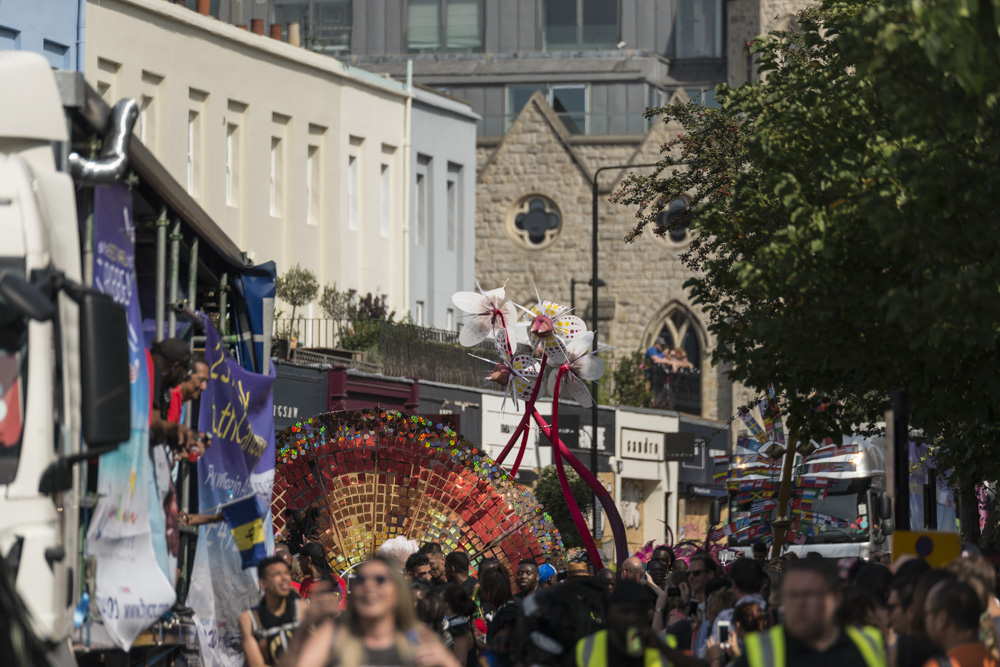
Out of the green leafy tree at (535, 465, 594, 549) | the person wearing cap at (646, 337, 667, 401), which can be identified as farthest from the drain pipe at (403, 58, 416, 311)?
the person wearing cap at (646, 337, 667, 401)

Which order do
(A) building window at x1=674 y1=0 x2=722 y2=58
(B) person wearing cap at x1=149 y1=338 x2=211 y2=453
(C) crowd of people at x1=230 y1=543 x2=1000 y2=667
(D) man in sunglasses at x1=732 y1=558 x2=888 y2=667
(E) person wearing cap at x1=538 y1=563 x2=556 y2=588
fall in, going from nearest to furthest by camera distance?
(C) crowd of people at x1=230 y1=543 x2=1000 y2=667, (D) man in sunglasses at x1=732 y1=558 x2=888 y2=667, (B) person wearing cap at x1=149 y1=338 x2=211 y2=453, (E) person wearing cap at x1=538 y1=563 x2=556 y2=588, (A) building window at x1=674 y1=0 x2=722 y2=58

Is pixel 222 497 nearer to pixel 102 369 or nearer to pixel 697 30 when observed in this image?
pixel 102 369

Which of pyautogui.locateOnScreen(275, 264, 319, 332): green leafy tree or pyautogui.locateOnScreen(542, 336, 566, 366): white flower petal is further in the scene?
pyautogui.locateOnScreen(275, 264, 319, 332): green leafy tree

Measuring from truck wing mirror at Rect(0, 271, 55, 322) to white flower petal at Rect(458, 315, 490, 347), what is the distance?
1581 centimetres

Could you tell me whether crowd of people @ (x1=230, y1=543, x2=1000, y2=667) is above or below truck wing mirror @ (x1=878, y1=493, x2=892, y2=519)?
below

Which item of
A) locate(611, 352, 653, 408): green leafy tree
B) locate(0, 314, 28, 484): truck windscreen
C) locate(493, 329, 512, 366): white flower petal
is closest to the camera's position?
locate(0, 314, 28, 484): truck windscreen

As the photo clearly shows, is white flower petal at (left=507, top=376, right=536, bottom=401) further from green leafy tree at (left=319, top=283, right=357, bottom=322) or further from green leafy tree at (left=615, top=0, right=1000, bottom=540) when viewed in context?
green leafy tree at (left=319, top=283, right=357, bottom=322)

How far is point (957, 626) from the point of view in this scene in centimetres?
739

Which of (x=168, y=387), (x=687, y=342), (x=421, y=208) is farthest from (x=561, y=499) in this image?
(x=168, y=387)

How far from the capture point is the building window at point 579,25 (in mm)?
63219

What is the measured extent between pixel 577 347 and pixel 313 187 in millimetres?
21810

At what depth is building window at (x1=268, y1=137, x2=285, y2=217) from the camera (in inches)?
1661

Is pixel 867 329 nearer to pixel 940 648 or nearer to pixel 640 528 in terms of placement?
pixel 940 648

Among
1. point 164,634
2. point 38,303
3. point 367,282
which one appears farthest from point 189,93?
point 38,303
